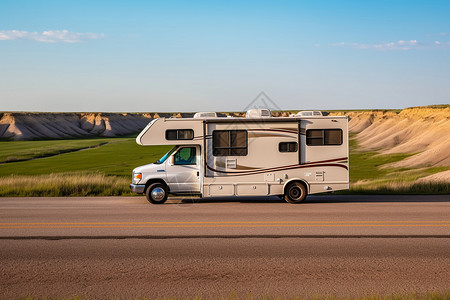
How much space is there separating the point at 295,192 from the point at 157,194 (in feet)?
16.3

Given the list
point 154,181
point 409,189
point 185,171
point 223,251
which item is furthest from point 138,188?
point 409,189

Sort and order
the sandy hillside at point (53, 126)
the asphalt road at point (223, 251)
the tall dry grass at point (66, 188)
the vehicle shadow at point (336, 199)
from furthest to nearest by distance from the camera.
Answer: the sandy hillside at point (53, 126) → the tall dry grass at point (66, 188) → the vehicle shadow at point (336, 199) → the asphalt road at point (223, 251)

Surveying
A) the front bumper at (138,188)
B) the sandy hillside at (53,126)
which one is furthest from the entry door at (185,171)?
the sandy hillside at (53,126)

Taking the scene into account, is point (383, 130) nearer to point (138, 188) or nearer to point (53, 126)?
point (138, 188)

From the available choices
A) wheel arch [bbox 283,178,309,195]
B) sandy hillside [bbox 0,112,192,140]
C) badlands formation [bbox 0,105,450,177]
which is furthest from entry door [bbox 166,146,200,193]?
sandy hillside [bbox 0,112,192,140]

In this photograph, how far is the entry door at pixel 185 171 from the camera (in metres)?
16.0

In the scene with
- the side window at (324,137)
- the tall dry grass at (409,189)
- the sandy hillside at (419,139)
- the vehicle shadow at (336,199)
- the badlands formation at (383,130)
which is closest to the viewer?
the side window at (324,137)

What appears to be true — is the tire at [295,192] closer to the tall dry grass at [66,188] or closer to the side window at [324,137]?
the side window at [324,137]

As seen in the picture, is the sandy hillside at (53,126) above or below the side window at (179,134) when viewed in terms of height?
above

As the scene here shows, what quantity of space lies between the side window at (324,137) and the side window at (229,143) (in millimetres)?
2363

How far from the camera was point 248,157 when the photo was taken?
15.9 m

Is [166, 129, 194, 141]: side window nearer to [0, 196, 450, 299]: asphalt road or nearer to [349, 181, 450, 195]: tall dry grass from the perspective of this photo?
[0, 196, 450, 299]: asphalt road

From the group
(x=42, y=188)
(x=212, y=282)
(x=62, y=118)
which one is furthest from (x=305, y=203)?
(x=62, y=118)

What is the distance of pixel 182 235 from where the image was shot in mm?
10523
